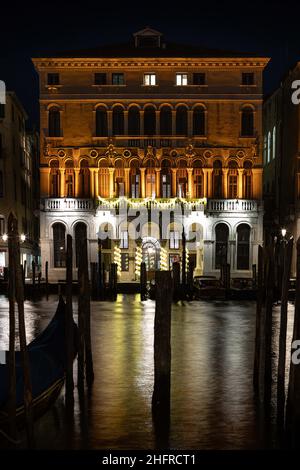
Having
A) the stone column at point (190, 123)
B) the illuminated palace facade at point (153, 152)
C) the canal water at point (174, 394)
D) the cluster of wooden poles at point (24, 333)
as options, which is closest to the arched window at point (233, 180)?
the illuminated palace facade at point (153, 152)

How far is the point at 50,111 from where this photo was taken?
2927 centimetres

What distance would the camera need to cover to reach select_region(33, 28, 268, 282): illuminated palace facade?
94.8 feet

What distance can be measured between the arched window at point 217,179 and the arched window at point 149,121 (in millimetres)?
3218

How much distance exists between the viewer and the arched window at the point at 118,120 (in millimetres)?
29312

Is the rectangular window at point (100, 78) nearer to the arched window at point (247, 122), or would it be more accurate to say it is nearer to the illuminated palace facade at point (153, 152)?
the illuminated palace facade at point (153, 152)

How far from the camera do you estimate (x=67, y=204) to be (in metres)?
28.9

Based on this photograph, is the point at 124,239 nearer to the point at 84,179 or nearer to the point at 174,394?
the point at 84,179

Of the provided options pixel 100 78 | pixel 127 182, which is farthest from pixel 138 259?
pixel 100 78

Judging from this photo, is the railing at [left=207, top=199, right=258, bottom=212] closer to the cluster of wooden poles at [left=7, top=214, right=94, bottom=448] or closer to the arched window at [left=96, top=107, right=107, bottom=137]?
the arched window at [left=96, top=107, right=107, bottom=137]

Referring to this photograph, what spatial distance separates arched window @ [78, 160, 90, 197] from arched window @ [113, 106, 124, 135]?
77.6 inches

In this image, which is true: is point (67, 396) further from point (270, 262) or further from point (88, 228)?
point (88, 228)
